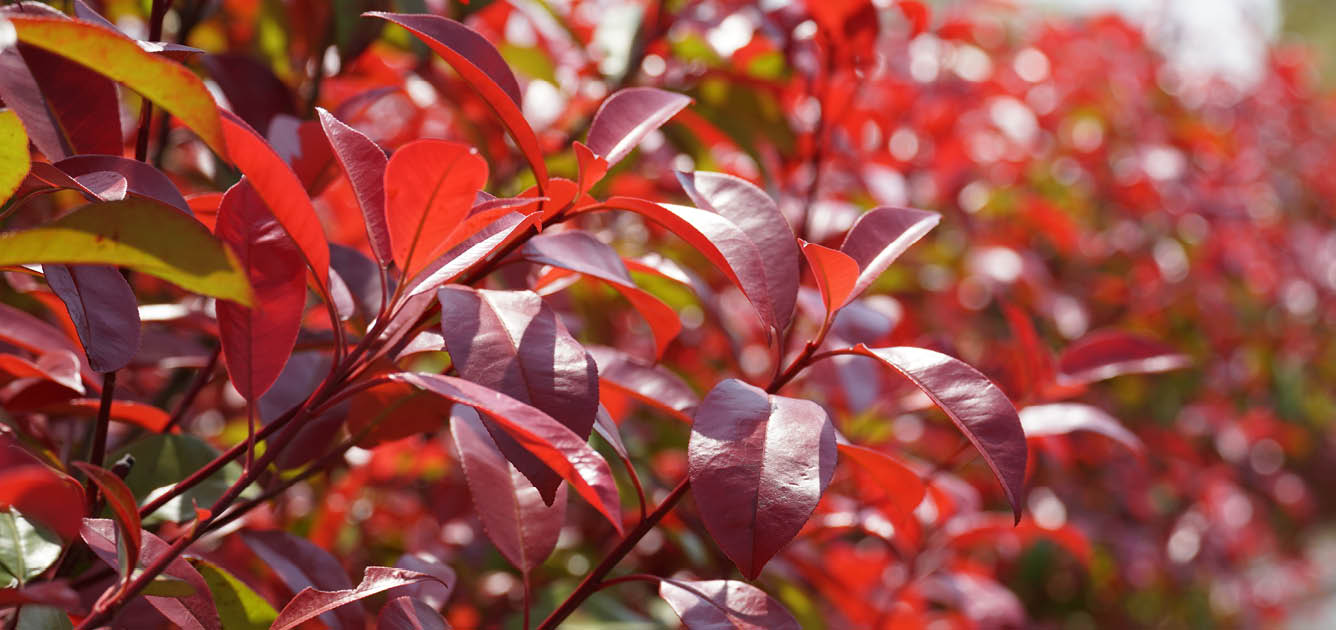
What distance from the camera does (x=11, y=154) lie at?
570mm

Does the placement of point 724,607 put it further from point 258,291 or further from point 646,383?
point 258,291

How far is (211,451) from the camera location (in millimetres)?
804

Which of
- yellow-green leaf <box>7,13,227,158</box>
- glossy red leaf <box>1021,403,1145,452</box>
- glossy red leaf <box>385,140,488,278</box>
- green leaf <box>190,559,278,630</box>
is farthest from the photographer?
glossy red leaf <box>1021,403,1145,452</box>

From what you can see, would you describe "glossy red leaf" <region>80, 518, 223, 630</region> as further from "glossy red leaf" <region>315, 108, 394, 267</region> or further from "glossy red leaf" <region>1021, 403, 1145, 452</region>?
"glossy red leaf" <region>1021, 403, 1145, 452</region>

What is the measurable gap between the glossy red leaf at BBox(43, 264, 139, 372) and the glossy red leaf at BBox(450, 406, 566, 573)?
8.4 inches

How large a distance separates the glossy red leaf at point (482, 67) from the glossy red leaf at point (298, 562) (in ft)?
1.12

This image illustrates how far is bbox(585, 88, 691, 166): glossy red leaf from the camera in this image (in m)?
0.71

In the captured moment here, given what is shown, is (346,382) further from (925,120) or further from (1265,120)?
(1265,120)

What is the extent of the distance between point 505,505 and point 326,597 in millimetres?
174

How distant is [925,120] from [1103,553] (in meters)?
1.11

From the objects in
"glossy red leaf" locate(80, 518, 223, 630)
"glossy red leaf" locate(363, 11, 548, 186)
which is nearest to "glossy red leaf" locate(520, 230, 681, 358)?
"glossy red leaf" locate(363, 11, 548, 186)

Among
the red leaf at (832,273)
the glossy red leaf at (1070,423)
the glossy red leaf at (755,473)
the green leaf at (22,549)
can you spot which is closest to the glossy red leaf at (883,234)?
the red leaf at (832,273)

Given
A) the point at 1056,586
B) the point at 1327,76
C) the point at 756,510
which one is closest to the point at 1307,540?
the point at 1056,586

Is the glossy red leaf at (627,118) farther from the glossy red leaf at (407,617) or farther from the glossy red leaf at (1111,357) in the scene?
the glossy red leaf at (1111,357)
